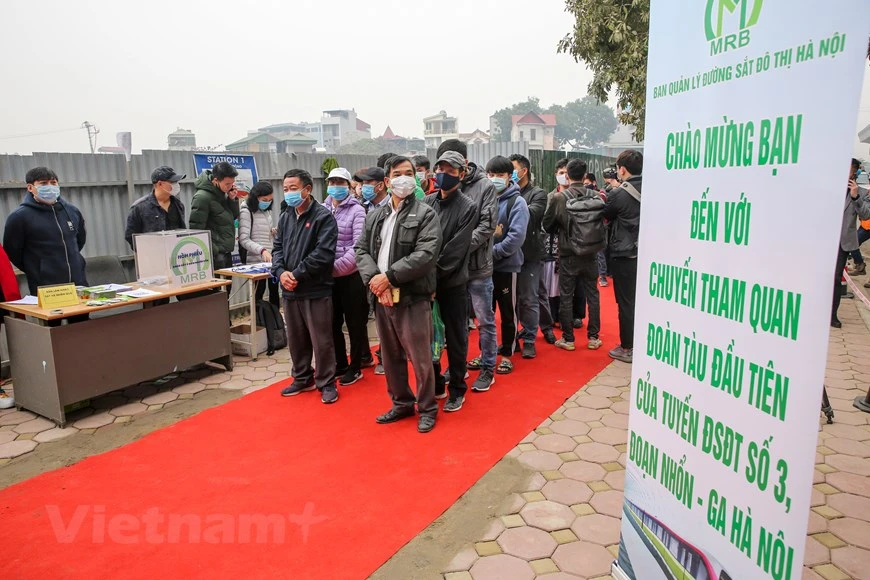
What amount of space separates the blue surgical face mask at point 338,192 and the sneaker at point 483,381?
1.84 meters

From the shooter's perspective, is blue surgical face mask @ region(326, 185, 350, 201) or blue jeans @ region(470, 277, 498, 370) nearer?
blue jeans @ region(470, 277, 498, 370)

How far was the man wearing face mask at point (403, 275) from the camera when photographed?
3734 millimetres

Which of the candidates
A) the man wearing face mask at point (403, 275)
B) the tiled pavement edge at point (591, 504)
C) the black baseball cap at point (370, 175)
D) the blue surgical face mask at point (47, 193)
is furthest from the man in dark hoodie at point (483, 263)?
the blue surgical face mask at point (47, 193)

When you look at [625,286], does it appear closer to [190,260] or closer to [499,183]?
[499,183]

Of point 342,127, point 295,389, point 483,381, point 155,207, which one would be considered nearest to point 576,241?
point 483,381

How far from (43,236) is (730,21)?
4981 millimetres

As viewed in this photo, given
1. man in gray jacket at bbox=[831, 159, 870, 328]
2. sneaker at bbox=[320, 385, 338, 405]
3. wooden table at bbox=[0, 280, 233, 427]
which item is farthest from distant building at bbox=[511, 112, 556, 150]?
sneaker at bbox=[320, 385, 338, 405]

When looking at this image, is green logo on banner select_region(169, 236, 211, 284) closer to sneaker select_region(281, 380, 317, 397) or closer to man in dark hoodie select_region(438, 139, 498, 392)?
sneaker select_region(281, 380, 317, 397)

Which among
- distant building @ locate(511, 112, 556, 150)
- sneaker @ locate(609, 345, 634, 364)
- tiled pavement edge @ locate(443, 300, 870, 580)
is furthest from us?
distant building @ locate(511, 112, 556, 150)

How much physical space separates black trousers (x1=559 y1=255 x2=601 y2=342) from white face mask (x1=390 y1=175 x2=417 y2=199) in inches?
90.7

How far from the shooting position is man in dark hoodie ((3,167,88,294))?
14.9 ft

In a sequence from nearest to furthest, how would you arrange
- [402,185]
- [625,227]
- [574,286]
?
[402,185]
[625,227]
[574,286]

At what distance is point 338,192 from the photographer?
189 inches

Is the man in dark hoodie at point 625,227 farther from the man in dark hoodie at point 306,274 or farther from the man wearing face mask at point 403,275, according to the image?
the man in dark hoodie at point 306,274
